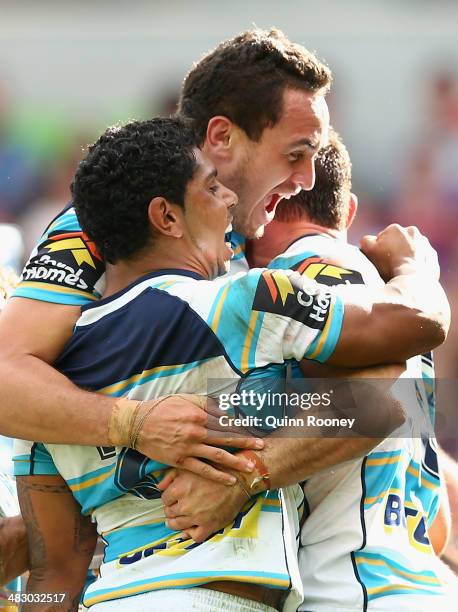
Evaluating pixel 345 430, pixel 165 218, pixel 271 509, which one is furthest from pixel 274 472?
pixel 165 218

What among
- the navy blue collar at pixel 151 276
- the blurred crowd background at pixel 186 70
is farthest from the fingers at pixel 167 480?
the blurred crowd background at pixel 186 70

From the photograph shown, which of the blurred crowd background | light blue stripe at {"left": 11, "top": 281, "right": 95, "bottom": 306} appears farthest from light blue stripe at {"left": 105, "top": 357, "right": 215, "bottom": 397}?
the blurred crowd background

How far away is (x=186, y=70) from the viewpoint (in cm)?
887

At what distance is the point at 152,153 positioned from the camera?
99.2 inches

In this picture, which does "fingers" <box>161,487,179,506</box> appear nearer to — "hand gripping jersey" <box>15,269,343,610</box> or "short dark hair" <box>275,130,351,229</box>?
"hand gripping jersey" <box>15,269,343,610</box>

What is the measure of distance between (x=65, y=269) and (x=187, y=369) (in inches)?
21.3

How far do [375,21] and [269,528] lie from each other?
742 cm

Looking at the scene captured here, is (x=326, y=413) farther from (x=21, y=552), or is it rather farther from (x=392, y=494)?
(x=21, y=552)

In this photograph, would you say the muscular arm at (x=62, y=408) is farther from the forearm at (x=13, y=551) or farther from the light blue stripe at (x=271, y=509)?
the forearm at (x=13, y=551)

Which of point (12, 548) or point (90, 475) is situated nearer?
point (90, 475)

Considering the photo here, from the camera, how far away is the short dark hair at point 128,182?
2.50 m

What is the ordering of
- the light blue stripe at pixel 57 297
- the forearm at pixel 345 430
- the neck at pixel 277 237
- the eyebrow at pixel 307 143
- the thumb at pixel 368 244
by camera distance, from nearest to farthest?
1. the forearm at pixel 345 430
2. the light blue stripe at pixel 57 297
3. the thumb at pixel 368 244
4. the neck at pixel 277 237
5. the eyebrow at pixel 307 143

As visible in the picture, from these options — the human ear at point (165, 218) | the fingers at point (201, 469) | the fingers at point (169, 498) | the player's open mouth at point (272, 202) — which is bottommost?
the fingers at point (169, 498)

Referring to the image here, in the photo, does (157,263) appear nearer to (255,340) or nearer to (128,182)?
(128,182)
